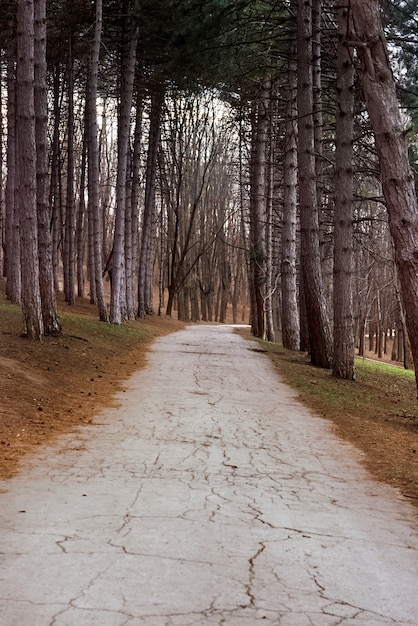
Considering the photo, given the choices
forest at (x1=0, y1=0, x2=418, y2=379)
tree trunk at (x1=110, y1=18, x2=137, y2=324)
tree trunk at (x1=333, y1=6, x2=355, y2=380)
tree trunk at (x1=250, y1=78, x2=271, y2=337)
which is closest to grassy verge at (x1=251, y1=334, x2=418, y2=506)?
forest at (x1=0, y1=0, x2=418, y2=379)

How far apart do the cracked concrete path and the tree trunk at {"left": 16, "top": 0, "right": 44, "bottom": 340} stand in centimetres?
564

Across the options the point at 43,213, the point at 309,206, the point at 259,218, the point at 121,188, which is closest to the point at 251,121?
the point at 259,218

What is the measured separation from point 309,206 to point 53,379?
27.1 ft

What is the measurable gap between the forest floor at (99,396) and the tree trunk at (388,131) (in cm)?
249

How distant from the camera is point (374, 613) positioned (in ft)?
10.1

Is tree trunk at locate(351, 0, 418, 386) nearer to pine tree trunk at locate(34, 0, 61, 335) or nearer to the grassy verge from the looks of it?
the grassy verge

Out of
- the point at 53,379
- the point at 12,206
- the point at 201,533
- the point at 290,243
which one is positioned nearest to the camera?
the point at 201,533

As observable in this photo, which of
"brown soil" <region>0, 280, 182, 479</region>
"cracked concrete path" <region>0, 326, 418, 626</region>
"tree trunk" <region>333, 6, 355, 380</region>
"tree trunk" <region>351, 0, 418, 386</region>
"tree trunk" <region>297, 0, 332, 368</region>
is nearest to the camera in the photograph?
"cracked concrete path" <region>0, 326, 418, 626</region>

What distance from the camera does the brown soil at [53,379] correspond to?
725cm

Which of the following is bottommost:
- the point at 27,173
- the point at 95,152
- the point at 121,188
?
the point at 27,173

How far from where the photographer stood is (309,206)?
15.6m

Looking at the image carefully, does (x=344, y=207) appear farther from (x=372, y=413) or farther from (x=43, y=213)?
(x=43, y=213)

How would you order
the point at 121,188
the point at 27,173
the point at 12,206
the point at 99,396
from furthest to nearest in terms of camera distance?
1. the point at 12,206
2. the point at 121,188
3. the point at 27,173
4. the point at 99,396

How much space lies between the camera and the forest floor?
272 inches
